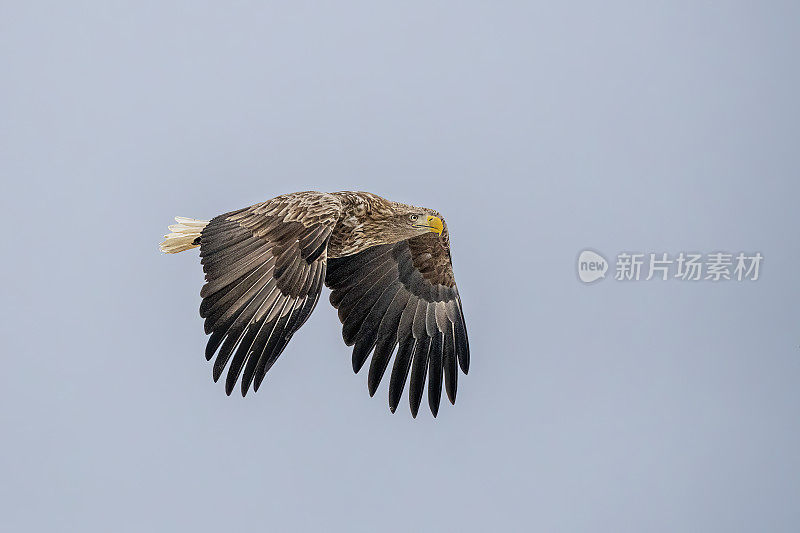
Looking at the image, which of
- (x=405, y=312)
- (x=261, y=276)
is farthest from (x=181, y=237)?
(x=405, y=312)

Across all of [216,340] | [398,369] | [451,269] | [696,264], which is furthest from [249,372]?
[696,264]

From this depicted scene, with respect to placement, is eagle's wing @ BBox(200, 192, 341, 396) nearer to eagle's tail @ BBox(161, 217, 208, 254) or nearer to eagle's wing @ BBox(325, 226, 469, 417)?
eagle's tail @ BBox(161, 217, 208, 254)

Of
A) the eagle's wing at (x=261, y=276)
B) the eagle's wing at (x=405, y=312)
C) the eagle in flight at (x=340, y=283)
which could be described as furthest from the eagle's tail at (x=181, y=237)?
the eagle's wing at (x=405, y=312)

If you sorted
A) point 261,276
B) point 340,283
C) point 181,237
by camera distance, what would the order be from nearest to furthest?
point 261,276, point 181,237, point 340,283

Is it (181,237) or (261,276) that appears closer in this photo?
(261,276)

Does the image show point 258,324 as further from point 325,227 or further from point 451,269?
point 451,269

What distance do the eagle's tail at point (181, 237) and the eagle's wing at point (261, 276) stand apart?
383 mm

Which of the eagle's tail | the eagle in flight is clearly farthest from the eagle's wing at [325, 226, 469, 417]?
the eagle's tail

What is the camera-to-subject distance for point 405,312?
16.4ft

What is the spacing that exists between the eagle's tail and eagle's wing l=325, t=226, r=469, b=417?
24.4 inches

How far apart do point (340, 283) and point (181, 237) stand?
30.2 inches

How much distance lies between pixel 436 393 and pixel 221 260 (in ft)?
4.12

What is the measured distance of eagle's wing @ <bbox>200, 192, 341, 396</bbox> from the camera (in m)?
3.95

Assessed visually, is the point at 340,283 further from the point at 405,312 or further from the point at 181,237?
the point at 181,237
